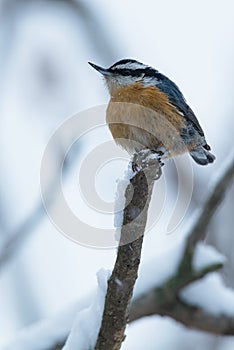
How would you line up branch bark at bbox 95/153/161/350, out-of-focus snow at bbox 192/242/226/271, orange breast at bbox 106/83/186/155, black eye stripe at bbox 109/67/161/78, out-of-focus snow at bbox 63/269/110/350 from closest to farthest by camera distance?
branch bark at bbox 95/153/161/350 < out-of-focus snow at bbox 63/269/110/350 < orange breast at bbox 106/83/186/155 < out-of-focus snow at bbox 192/242/226/271 < black eye stripe at bbox 109/67/161/78

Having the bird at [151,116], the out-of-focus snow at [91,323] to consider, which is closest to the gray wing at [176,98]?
the bird at [151,116]

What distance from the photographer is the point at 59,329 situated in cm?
281

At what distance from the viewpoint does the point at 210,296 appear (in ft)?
9.74

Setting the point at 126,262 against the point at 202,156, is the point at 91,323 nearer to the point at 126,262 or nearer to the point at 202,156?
the point at 126,262

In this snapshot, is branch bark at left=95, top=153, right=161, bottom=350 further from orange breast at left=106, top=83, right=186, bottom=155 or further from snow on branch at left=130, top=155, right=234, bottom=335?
snow on branch at left=130, top=155, right=234, bottom=335

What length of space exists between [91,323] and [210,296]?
3.05ft

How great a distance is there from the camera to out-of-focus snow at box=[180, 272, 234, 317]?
2.94 meters

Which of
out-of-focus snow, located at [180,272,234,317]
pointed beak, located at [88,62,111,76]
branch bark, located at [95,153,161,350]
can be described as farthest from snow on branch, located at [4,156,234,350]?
branch bark, located at [95,153,161,350]

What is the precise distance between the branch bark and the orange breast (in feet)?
1.86

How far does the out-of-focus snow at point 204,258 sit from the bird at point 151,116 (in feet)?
1.10

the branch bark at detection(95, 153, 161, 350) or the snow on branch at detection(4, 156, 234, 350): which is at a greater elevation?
the branch bark at detection(95, 153, 161, 350)

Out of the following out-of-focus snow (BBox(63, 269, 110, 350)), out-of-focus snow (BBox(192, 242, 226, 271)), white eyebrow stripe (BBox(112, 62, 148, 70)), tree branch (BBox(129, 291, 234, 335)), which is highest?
white eyebrow stripe (BBox(112, 62, 148, 70))

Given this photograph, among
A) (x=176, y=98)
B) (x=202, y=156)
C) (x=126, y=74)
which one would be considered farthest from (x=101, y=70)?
(x=202, y=156)

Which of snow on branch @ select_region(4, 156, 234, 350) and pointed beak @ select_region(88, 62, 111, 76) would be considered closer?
snow on branch @ select_region(4, 156, 234, 350)
